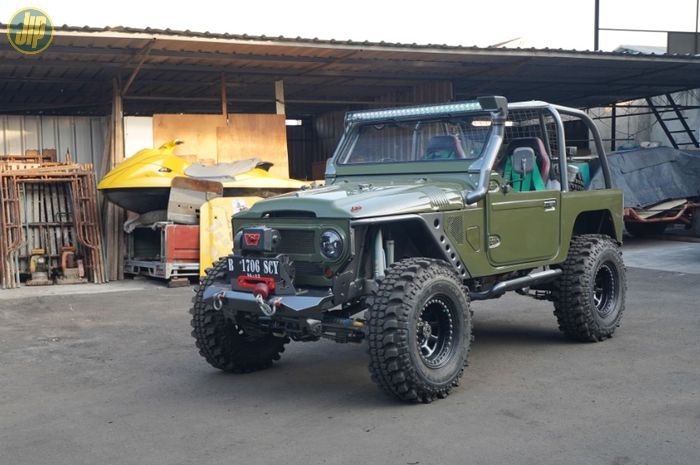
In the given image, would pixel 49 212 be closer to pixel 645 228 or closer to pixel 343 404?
pixel 343 404

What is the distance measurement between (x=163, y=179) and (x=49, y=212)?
6.85 ft

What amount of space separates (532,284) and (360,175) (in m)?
1.77

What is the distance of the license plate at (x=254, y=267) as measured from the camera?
5.76 meters

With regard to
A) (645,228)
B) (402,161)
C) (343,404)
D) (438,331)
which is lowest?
(343,404)

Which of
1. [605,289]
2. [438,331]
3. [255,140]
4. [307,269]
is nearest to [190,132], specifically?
[255,140]

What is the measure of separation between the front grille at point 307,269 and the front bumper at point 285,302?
5.0 inches

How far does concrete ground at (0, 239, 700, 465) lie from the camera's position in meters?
4.67

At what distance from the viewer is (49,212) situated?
13117 mm

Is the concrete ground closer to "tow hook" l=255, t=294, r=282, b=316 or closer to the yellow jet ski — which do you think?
"tow hook" l=255, t=294, r=282, b=316

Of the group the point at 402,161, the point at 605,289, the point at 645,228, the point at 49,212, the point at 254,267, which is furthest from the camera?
the point at 645,228

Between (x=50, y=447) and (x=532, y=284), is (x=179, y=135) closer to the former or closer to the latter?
(x=532, y=284)

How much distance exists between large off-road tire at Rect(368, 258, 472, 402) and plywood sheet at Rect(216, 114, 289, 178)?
9.66m

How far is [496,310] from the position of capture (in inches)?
372

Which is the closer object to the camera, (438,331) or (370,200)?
(370,200)
